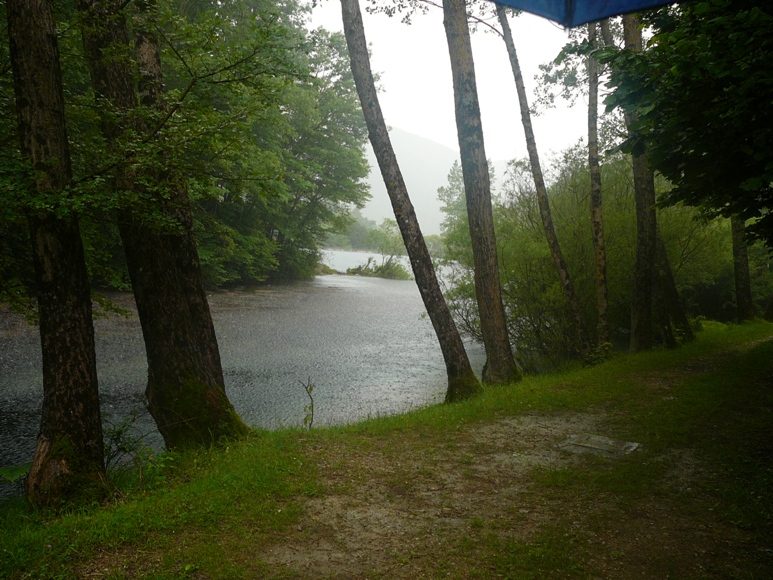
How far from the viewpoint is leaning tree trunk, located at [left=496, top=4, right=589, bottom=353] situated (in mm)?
10461

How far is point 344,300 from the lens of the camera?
82.2ft

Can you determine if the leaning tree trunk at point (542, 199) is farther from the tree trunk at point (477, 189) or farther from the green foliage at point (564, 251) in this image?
the tree trunk at point (477, 189)

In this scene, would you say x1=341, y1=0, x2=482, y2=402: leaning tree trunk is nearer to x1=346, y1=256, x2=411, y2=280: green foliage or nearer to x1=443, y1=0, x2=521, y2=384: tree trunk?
x1=443, y1=0, x2=521, y2=384: tree trunk

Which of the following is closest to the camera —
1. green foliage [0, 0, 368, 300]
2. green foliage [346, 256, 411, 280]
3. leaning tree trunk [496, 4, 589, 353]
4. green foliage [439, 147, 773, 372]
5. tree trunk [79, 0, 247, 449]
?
green foliage [0, 0, 368, 300]

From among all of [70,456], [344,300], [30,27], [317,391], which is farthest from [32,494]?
[344,300]

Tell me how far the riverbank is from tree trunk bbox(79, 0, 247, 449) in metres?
0.52

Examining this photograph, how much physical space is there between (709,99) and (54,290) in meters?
5.66

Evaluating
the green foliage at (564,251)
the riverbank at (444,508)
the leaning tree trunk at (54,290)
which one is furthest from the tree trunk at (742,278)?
the leaning tree trunk at (54,290)

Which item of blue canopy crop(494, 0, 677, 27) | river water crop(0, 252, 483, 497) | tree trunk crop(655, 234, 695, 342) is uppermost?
blue canopy crop(494, 0, 677, 27)

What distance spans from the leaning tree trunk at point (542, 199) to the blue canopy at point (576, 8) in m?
9.43

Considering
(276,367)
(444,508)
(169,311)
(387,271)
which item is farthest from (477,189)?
(387,271)

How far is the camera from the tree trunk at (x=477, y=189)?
26.4 feet

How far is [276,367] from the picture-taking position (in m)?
12.0

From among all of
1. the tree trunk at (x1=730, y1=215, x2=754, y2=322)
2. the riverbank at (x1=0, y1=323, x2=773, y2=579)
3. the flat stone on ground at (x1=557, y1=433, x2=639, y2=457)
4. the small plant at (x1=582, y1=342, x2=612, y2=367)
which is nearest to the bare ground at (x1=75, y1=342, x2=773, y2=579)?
the riverbank at (x1=0, y1=323, x2=773, y2=579)
